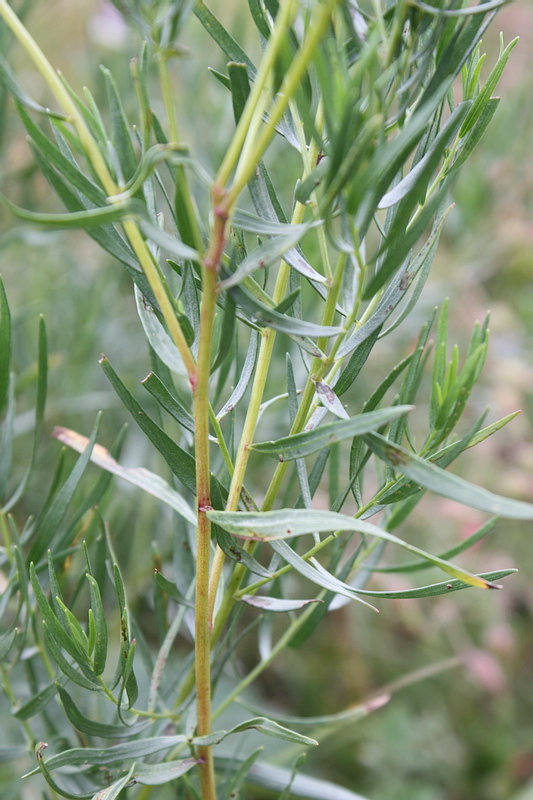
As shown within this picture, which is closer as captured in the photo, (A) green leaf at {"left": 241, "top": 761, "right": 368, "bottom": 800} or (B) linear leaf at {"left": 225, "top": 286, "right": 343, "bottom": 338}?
(B) linear leaf at {"left": 225, "top": 286, "right": 343, "bottom": 338}

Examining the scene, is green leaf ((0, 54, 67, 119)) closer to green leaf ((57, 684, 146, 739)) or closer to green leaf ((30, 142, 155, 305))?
green leaf ((30, 142, 155, 305))

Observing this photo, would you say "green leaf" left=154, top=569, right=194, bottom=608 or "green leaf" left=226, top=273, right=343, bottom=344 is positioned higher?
"green leaf" left=226, top=273, right=343, bottom=344

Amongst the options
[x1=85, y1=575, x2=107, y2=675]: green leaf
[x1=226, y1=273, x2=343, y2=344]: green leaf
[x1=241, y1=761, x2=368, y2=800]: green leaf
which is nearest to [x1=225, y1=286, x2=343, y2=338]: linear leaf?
[x1=226, y1=273, x2=343, y2=344]: green leaf

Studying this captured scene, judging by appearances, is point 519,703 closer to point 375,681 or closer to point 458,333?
point 375,681

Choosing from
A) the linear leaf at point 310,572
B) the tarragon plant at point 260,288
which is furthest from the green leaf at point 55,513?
the linear leaf at point 310,572

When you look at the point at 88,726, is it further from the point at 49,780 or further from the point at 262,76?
the point at 262,76

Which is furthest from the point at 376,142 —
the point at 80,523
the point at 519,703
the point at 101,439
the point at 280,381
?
the point at 519,703
